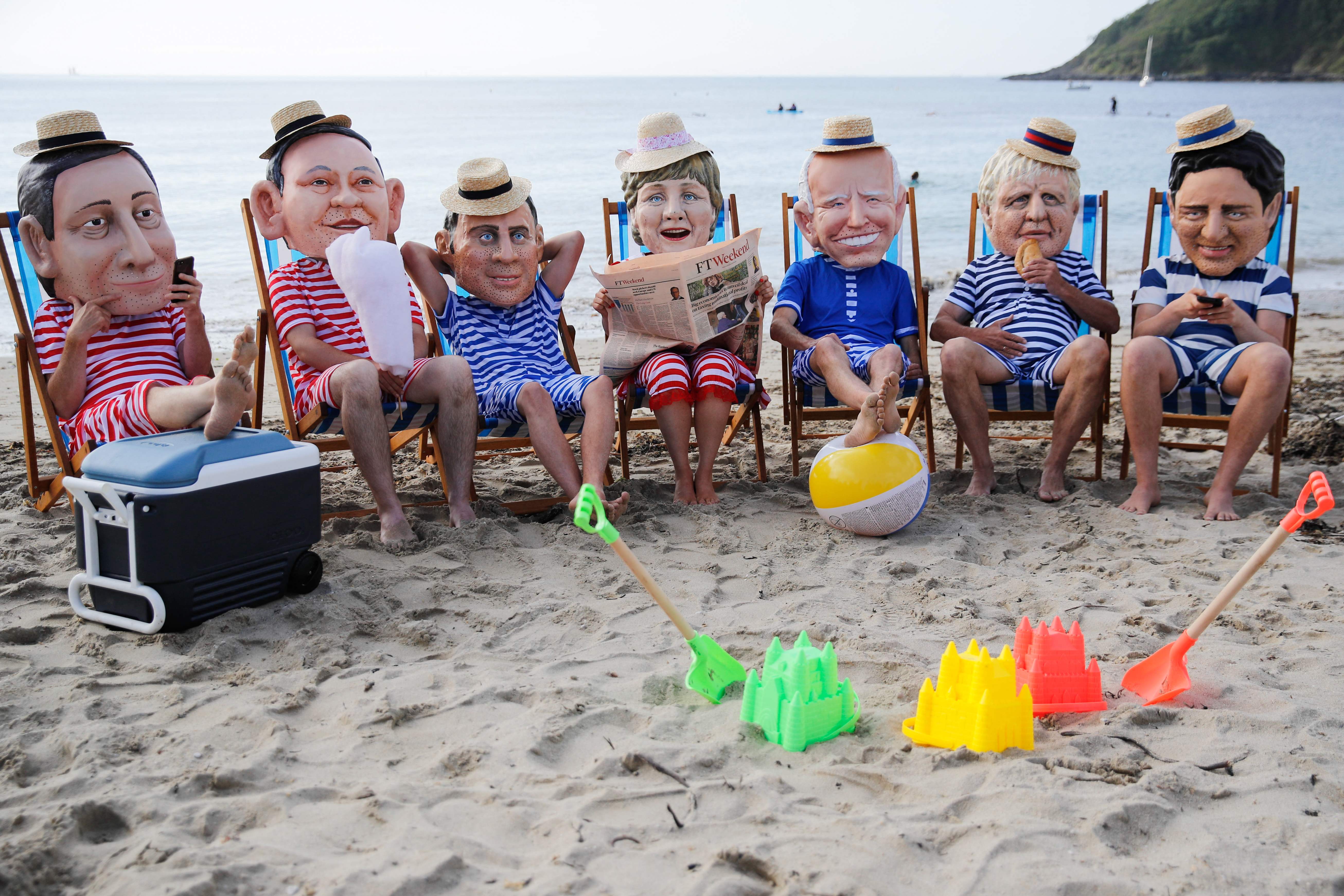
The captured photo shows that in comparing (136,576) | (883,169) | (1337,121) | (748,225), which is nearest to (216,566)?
(136,576)

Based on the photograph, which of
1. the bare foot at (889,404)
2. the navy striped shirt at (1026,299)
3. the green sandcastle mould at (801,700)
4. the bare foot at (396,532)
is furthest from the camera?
the navy striped shirt at (1026,299)

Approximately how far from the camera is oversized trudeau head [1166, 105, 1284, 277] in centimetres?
371

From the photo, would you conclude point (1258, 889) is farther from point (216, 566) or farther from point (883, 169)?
point (883, 169)

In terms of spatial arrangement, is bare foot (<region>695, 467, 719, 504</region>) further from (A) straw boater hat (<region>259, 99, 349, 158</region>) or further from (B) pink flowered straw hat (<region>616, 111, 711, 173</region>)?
(A) straw boater hat (<region>259, 99, 349, 158</region>)

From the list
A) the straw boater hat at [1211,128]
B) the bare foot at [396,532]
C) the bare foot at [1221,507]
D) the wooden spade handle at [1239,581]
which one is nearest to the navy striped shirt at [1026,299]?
the straw boater hat at [1211,128]

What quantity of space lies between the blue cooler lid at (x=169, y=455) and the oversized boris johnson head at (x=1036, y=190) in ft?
9.26

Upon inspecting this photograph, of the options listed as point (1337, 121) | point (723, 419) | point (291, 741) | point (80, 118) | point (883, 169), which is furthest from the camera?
point (1337, 121)

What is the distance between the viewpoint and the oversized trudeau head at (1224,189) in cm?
371

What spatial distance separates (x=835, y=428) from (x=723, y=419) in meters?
1.58

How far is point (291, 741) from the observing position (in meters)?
→ 2.06

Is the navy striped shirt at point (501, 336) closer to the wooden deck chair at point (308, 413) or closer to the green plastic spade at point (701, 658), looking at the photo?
the wooden deck chair at point (308, 413)

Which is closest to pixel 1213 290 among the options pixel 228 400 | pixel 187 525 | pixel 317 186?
pixel 317 186

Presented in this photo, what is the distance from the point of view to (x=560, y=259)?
13.0ft

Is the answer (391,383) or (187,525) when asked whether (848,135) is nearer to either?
(391,383)
